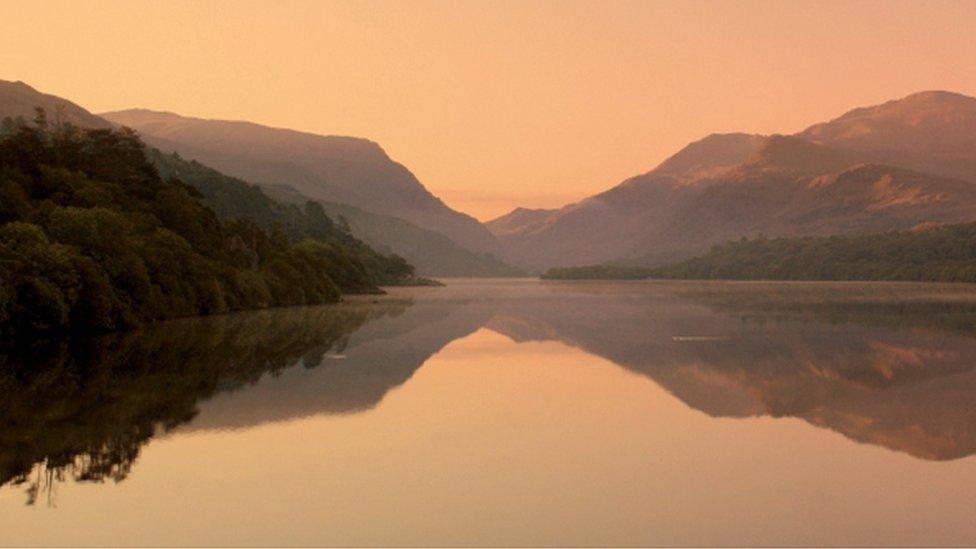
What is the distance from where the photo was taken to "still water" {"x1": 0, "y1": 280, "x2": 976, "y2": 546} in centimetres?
1841

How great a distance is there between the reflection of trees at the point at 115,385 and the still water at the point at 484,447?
0.52 ft

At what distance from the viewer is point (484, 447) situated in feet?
87.4

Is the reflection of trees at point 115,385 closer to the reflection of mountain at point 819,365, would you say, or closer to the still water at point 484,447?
the still water at point 484,447

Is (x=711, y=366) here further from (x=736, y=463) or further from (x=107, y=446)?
(x=107, y=446)

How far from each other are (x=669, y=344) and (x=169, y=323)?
35206 millimetres

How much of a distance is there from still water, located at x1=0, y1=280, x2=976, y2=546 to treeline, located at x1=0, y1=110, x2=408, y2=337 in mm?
9244

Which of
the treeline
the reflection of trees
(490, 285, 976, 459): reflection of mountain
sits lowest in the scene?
the reflection of trees

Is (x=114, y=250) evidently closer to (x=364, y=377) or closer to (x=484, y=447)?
(x=364, y=377)

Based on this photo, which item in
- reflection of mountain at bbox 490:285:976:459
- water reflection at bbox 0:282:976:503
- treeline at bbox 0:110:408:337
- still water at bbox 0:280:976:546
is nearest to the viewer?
still water at bbox 0:280:976:546

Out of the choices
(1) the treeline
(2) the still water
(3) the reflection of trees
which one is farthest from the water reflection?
(1) the treeline

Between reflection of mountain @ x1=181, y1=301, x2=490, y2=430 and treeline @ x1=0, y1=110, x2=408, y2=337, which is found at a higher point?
treeline @ x1=0, y1=110, x2=408, y2=337

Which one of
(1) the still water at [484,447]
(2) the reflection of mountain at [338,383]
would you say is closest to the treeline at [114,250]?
(1) the still water at [484,447]

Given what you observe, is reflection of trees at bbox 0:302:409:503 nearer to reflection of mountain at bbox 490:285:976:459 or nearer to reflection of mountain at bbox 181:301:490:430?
reflection of mountain at bbox 181:301:490:430

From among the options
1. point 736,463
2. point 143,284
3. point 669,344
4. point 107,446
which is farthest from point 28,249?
point 736,463
